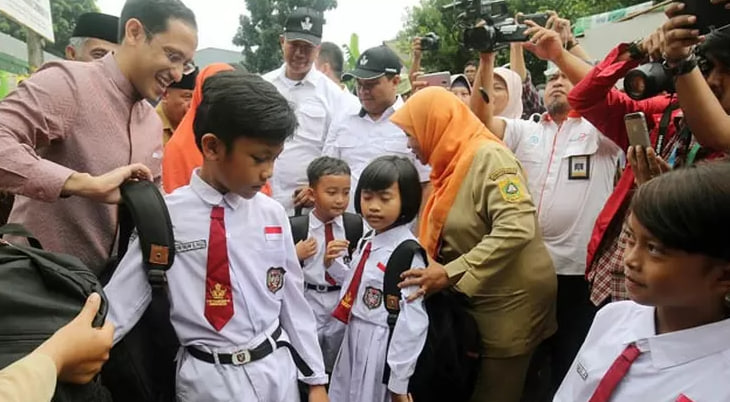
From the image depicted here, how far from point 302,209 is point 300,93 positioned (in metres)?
1.06

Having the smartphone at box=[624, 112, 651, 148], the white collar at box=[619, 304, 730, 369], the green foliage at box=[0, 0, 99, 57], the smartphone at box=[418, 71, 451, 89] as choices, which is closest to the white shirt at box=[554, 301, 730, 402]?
the white collar at box=[619, 304, 730, 369]

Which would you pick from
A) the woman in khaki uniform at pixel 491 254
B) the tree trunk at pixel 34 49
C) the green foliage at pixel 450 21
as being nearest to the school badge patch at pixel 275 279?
the woman in khaki uniform at pixel 491 254

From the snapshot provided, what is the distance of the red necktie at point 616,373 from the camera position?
131cm

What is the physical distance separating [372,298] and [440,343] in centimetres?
35

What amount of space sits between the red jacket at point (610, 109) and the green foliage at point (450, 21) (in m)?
11.1

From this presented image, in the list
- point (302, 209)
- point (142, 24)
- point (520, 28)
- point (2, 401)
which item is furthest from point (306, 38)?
point (2, 401)

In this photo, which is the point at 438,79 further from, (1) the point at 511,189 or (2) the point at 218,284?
(2) the point at 218,284

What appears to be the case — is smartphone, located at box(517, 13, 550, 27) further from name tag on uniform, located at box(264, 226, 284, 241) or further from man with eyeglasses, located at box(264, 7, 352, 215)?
name tag on uniform, located at box(264, 226, 284, 241)

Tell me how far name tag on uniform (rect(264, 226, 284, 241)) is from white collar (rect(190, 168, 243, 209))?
0.42ft

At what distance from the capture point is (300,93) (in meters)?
3.86

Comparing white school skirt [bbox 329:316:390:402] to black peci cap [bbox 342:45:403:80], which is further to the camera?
black peci cap [bbox 342:45:403:80]

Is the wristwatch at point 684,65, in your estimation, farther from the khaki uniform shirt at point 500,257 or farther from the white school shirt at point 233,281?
the white school shirt at point 233,281

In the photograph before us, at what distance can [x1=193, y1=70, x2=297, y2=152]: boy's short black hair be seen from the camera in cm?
158

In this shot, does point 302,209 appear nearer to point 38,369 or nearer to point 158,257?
point 158,257
